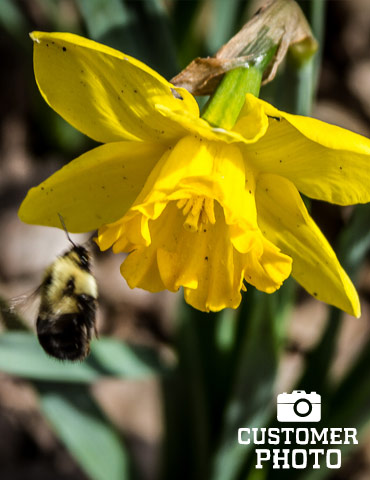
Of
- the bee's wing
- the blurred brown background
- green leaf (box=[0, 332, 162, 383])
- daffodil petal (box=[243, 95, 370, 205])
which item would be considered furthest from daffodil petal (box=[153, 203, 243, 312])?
the blurred brown background

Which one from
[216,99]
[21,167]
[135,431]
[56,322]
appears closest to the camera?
[216,99]

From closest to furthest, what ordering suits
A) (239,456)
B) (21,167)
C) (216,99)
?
(216,99) < (239,456) < (21,167)

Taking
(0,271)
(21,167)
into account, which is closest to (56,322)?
(0,271)

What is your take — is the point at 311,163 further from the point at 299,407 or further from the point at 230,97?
the point at 299,407

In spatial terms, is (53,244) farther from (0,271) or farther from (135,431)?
(135,431)

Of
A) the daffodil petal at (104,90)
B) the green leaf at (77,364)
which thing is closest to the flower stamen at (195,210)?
the daffodil petal at (104,90)

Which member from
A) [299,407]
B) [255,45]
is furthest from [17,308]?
[299,407]
